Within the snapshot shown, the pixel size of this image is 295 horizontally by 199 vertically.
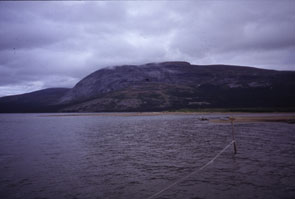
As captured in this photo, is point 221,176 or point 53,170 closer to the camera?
point 221,176

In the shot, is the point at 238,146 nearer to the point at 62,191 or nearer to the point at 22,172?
the point at 62,191

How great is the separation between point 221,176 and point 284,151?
14080 millimetres

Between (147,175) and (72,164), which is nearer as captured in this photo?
(147,175)

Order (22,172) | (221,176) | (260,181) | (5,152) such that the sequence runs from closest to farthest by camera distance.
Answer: (260,181)
(221,176)
(22,172)
(5,152)

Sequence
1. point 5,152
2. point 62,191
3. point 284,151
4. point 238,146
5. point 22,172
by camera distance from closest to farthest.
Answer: point 62,191, point 22,172, point 284,151, point 5,152, point 238,146

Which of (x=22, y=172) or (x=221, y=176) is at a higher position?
(x=22, y=172)

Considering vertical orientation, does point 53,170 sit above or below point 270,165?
above

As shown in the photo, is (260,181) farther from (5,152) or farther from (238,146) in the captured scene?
(5,152)

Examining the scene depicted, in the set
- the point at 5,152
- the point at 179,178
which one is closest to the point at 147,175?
the point at 179,178

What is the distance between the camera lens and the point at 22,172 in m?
21.1

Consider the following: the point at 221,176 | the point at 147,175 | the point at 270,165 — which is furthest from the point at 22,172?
the point at 270,165

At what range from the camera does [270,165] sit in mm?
22016

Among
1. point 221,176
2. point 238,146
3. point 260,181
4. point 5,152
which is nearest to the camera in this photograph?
point 260,181

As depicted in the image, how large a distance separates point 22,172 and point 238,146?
2843 cm
